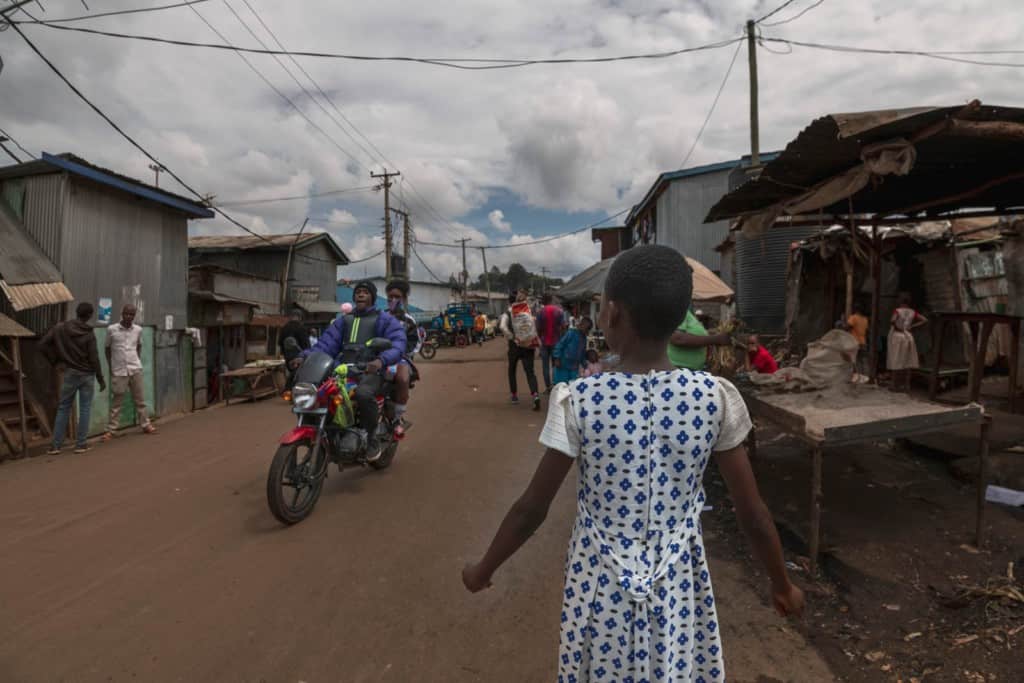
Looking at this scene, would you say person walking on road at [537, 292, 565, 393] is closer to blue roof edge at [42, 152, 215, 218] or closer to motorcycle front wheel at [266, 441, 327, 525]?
motorcycle front wheel at [266, 441, 327, 525]

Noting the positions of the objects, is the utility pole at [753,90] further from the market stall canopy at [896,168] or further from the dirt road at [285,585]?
the dirt road at [285,585]

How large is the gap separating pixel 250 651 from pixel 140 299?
8682mm

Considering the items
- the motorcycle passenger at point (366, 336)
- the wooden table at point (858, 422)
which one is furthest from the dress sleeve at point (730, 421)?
the motorcycle passenger at point (366, 336)

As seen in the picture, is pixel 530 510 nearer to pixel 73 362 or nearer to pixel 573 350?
pixel 573 350

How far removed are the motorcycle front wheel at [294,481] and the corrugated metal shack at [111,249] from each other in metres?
5.54

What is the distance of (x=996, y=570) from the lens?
3.25 meters

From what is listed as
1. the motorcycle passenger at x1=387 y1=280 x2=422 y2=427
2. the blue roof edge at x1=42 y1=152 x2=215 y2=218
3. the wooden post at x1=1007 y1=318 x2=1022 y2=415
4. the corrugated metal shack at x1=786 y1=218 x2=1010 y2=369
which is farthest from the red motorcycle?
the corrugated metal shack at x1=786 y1=218 x2=1010 y2=369

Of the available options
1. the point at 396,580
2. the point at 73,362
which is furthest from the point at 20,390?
the point at 396,580

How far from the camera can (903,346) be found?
26.4 feet

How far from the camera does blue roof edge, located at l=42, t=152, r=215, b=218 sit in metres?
7.76

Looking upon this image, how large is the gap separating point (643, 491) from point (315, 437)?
3.54 meters

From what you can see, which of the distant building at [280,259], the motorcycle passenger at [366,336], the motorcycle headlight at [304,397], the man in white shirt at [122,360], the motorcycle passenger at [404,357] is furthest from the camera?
the distant building at [280,259]

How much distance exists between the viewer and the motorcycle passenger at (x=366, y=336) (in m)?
4.98

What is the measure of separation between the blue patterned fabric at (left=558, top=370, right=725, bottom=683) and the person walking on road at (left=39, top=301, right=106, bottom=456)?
24.9 feet
